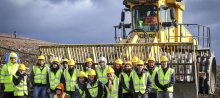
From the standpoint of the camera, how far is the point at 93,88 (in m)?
13.3

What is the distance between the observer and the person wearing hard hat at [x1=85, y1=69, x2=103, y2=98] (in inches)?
524

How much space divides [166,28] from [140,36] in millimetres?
1178

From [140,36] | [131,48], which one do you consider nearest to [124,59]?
[131,48]

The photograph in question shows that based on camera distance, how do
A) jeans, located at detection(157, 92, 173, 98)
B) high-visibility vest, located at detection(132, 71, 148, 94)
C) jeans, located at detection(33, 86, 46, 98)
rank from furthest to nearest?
jeans, located at detection(33, 86, 46, 98), jeans, located at detection(157, 92, 173, 98), high-visibility vest, located at detection(132, 71, 148, 94)

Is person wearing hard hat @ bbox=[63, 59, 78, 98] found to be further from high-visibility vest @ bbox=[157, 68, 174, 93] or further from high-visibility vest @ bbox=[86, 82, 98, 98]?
high-visibility vest @ bbox=[157, 68, 174, 93]

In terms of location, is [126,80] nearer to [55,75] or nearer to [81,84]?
[81,84]

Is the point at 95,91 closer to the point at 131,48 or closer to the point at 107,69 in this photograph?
the point at 107,69

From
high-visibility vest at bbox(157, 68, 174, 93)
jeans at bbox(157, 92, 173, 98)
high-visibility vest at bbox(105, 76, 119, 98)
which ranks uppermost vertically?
high-visibility vest at bbox(157, 68, 174, 93)

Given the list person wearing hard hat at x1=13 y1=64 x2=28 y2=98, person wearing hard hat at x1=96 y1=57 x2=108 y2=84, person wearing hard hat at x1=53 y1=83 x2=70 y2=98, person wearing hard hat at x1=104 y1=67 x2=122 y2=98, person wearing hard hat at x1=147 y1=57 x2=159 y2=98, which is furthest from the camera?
person wearing hard hat at x1=13 y1=64 x2=28 y2=98

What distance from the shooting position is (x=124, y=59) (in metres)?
17.0

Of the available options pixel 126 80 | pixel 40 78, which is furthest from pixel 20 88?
pixel 126 80

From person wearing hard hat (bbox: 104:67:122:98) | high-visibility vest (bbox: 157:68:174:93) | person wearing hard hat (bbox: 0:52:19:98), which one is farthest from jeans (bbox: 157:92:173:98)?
person wearing hard hat (bbox: 0:52:19:98)

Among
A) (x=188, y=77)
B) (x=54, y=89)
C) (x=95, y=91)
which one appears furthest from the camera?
(x=188, y=77)

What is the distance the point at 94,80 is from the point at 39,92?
207 cm
